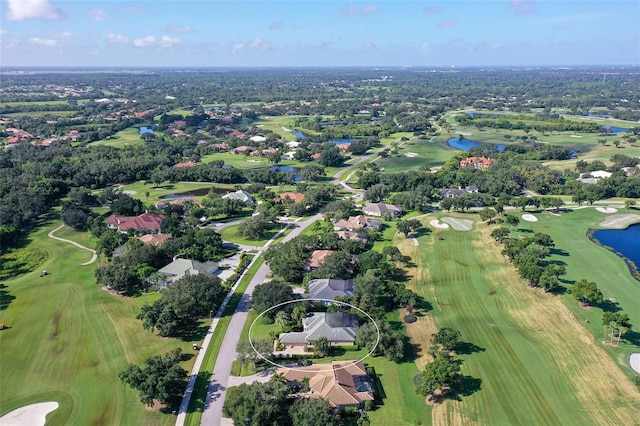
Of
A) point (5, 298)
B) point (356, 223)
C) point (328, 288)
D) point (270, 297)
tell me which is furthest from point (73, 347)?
point (356, 223)

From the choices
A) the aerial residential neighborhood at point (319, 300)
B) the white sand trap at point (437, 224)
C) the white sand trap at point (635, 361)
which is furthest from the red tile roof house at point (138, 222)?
the white sand trap at point (635, 361)

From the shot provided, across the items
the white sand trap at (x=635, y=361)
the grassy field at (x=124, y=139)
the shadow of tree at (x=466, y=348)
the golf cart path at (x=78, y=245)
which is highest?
the grassy field at (x=124, y=139)

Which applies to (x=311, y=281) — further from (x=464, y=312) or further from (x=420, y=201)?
(x=420, y=201)

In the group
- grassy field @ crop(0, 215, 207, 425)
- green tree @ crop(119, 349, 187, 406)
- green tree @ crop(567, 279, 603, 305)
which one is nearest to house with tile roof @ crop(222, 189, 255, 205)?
grassy field @ crop(0, 215, 207, 425)

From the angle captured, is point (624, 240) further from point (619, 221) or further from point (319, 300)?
→ point (319, 300)

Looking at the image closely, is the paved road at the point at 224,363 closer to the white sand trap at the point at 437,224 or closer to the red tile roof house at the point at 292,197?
the red tile roof house at the point at 292,197

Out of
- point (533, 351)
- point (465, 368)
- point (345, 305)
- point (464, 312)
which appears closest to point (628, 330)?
point (533, 351)
